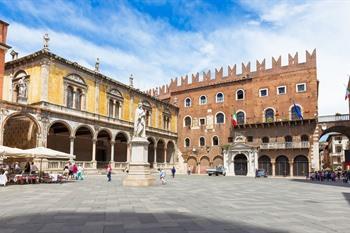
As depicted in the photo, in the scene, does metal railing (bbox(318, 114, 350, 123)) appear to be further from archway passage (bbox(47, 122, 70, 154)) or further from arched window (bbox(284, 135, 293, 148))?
archway passage (bbox(47, 122, 70, 154))

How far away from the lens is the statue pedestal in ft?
54.7

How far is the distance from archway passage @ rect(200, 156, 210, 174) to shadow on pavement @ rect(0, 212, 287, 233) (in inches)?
1372

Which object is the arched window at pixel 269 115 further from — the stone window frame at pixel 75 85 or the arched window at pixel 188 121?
the stone window frame at pixel 75 85

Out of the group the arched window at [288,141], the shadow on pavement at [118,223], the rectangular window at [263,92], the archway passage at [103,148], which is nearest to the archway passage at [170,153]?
the archway passage at [103,148]

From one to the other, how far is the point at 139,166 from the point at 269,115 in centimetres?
2601

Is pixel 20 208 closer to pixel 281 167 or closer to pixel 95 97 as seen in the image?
pixel 95 97

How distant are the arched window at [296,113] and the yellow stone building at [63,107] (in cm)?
1706

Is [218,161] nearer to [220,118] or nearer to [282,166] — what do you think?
[220,118]

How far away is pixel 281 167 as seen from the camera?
3744cm

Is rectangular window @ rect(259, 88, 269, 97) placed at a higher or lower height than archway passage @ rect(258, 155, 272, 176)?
higher

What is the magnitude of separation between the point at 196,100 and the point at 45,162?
2450 centimetres

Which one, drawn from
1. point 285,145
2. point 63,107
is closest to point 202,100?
point 285,145

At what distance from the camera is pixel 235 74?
41688 mm

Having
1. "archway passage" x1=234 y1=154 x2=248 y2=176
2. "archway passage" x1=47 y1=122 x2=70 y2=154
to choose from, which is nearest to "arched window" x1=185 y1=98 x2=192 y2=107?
"archway passage" x1=234 y1=154 x2=248 y2=176
